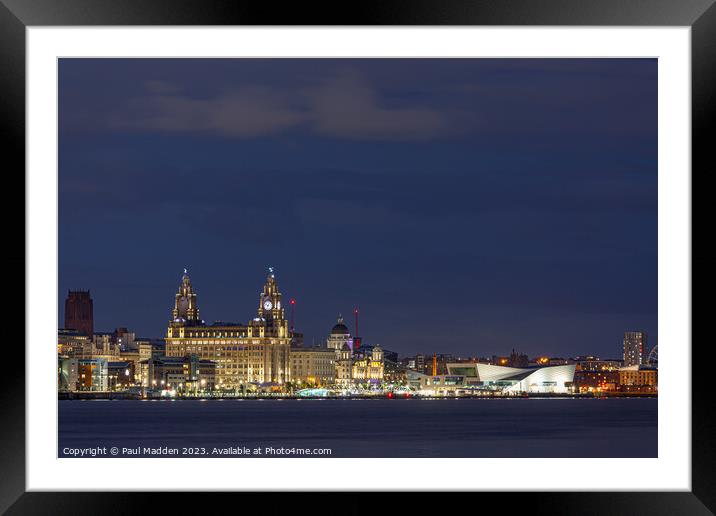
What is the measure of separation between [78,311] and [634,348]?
2327 centimetres

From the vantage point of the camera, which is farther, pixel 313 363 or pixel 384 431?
pixel 313 363

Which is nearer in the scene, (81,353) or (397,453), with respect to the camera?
(397,453)

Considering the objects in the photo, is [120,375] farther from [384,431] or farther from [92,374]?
[384,431]

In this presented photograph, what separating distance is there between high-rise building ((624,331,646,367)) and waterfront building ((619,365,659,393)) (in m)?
1.76

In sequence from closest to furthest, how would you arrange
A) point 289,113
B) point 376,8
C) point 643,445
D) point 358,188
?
point 376,8, point 643,445, point 289,113, point 358,188

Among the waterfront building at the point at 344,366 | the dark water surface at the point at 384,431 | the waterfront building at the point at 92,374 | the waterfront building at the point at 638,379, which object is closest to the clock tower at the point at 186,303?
the waterfront building at the point at 92,374

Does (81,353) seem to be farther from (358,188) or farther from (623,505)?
(623,505)

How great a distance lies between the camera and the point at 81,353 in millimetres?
50906

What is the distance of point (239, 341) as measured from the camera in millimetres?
53531

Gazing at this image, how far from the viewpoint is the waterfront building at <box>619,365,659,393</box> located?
164 ft

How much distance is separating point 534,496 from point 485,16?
166cm

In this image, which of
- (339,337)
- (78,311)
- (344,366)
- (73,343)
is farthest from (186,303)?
(344,366)

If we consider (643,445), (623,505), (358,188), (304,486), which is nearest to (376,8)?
(304,486)

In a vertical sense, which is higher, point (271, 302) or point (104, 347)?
point (271, 302)
